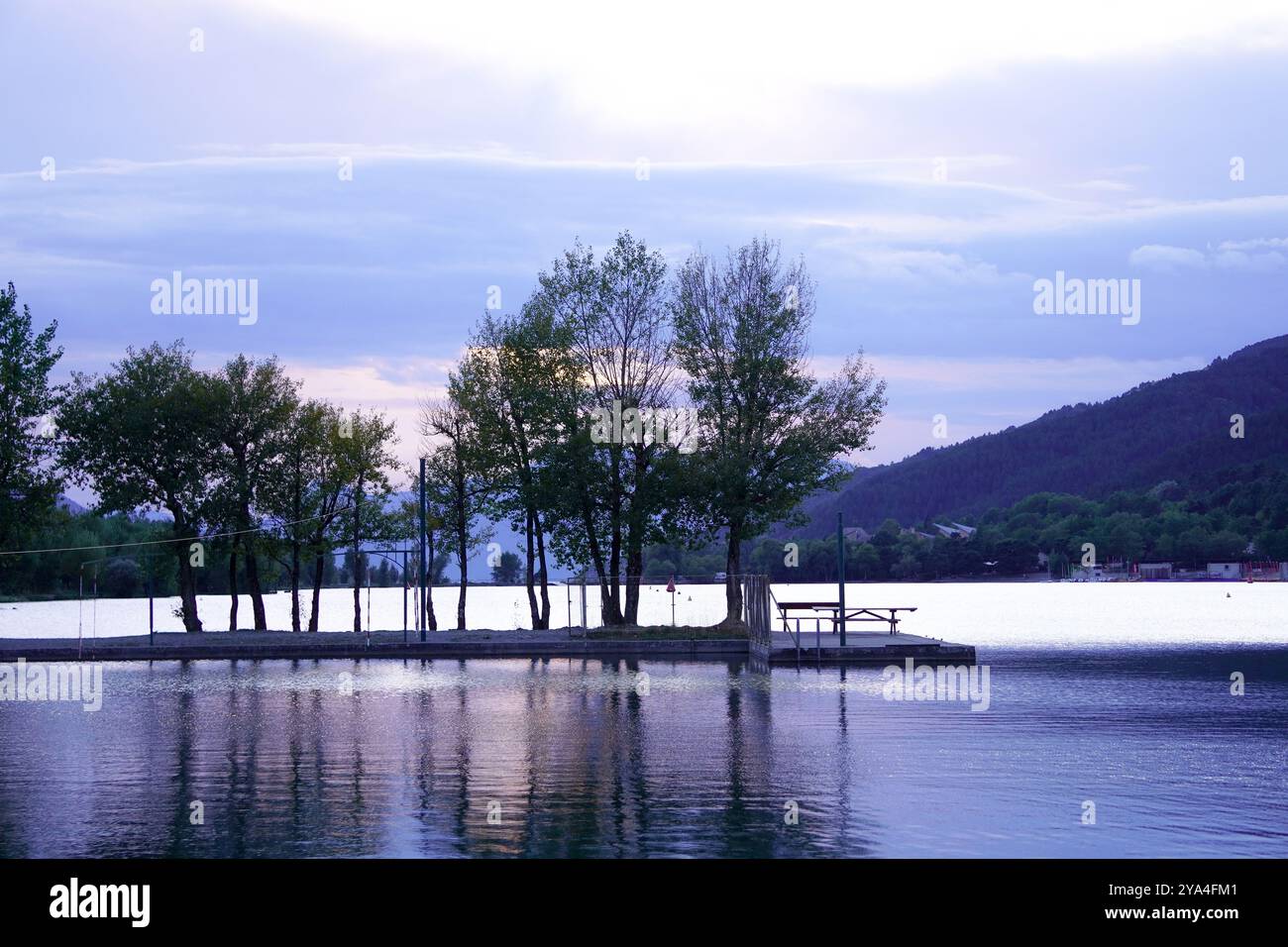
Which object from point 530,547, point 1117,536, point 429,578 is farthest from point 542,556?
point 1117,536

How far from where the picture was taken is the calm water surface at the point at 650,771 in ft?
46.5

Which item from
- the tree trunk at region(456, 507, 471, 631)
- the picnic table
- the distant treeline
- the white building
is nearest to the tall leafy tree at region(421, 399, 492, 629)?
the tree trunk at region(456, 507, 471, 631)

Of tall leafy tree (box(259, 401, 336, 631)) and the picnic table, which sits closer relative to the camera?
the picnic table

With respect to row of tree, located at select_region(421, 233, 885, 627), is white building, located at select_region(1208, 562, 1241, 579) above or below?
below

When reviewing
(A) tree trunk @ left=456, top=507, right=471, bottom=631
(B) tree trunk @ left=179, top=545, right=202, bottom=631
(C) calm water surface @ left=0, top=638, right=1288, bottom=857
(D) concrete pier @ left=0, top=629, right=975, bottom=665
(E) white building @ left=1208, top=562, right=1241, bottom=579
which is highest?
(A) tree trunk @ left=456, top=507, right=471, bottom=631

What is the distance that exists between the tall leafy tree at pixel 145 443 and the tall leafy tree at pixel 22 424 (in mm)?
1175

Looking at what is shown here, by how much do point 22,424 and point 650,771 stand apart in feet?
137

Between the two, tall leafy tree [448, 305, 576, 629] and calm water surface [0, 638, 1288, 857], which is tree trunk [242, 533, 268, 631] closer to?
tall leafy tree [448, 305, 576, 629]

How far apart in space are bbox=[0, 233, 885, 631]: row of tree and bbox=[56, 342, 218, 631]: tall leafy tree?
0.25 feet

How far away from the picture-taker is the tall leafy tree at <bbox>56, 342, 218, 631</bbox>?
5394 centimetres

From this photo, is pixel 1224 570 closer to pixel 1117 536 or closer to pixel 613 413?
pixel 1117 536

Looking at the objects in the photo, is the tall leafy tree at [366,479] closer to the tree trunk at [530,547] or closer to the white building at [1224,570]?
the tree trunk at [530,547]

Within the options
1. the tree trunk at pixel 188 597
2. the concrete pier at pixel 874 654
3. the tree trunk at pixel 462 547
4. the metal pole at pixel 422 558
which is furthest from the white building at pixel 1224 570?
the concrete pier at pixel 874 654
